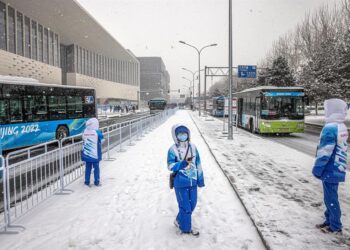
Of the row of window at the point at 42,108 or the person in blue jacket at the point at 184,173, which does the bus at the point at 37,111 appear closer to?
the row of window at the point at 42,108

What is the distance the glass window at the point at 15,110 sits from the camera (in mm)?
13320

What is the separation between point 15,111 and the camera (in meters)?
13.5

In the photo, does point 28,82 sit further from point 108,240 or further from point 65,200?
point 108,240

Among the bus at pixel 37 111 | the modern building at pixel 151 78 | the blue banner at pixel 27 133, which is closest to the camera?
the blue banner at pixel 27 133

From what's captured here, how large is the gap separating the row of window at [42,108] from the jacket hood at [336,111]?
37.7 feet

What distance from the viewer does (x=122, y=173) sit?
372 inches

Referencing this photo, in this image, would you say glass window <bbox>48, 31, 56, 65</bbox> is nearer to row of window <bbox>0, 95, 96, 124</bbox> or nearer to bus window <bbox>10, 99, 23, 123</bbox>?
row of window <bbox>0, 95, 96, 124</bbox>

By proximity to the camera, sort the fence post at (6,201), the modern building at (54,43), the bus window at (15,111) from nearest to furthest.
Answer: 1. the fence post at (6,201)
2. the bus window at (15,111)
3. the modern building at (54,43)

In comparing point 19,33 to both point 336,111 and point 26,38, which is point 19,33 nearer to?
point 26,38

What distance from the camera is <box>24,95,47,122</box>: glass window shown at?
561 inches

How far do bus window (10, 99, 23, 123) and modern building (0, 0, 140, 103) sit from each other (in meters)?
26.5

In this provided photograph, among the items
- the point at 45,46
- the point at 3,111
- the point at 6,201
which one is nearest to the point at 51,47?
the point at 45,46

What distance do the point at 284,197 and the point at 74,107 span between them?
1315 centimetres

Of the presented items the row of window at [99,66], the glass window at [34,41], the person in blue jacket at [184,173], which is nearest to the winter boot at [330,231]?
the person in blue jacket at [184,173]
